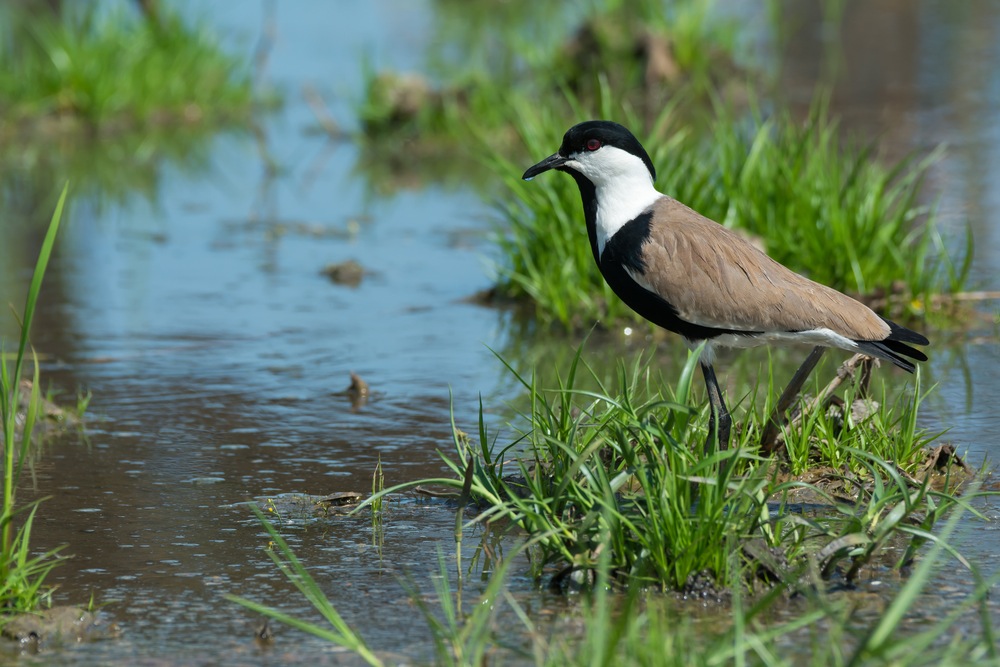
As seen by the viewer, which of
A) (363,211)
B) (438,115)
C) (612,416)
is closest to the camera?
(612,416)

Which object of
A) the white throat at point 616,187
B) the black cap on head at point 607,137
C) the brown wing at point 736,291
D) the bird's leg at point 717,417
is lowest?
the bird's leg at point 717,417

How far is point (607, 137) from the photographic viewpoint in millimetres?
5305

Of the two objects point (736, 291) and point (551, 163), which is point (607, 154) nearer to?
point (551, 163)

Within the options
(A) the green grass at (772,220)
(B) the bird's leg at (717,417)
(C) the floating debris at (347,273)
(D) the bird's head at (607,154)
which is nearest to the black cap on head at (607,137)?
(D) the bird's head at (607,154)

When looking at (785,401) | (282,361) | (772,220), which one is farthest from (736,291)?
(282,361)

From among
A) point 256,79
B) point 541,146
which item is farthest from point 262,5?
point 541,146

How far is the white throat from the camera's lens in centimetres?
528

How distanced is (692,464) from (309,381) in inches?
118

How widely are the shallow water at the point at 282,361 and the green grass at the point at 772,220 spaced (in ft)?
1.04

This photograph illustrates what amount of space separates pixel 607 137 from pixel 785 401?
115 cm

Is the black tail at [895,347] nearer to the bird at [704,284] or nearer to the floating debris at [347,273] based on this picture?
the bird at [704,284]

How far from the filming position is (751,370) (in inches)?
279

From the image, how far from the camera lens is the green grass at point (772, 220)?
7574 millimetres

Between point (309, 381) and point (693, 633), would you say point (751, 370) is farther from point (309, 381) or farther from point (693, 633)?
point (693, 633)
